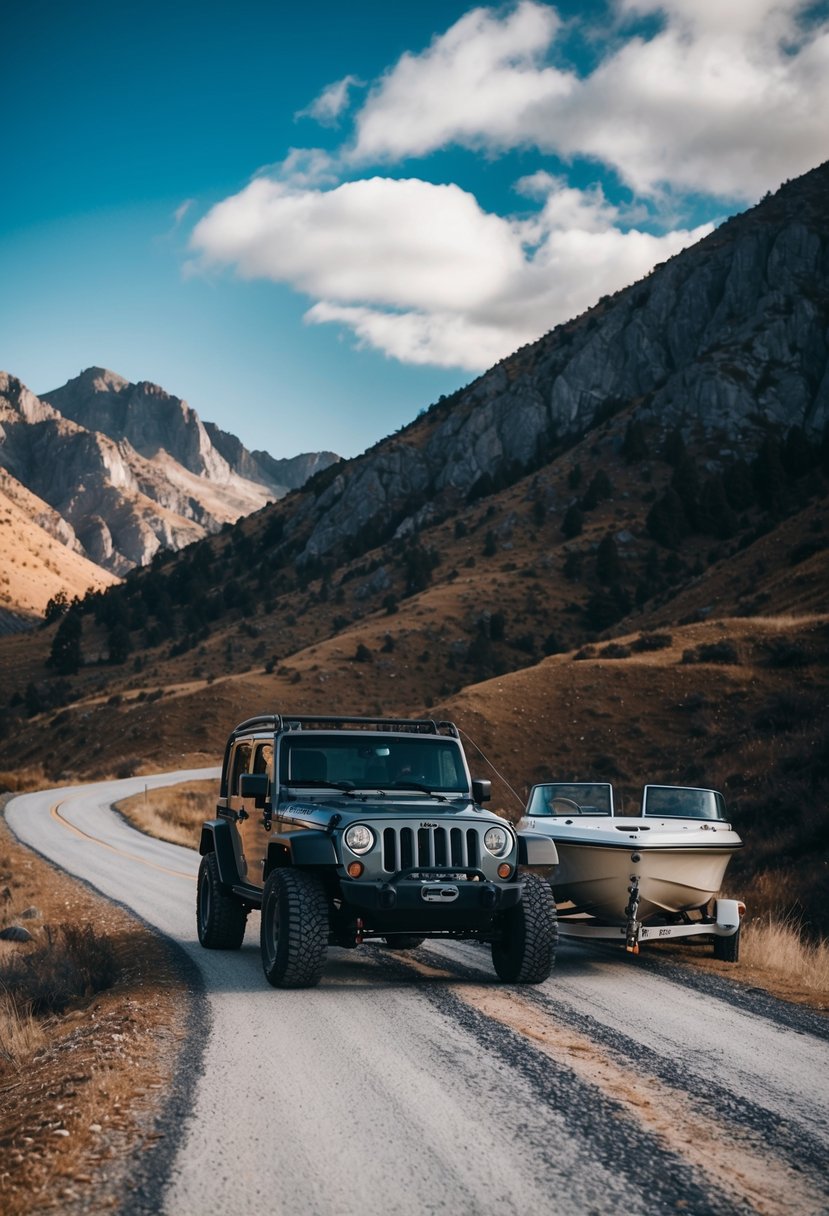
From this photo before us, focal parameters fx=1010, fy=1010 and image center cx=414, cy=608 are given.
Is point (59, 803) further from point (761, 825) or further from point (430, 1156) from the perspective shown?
point (430, 1156)

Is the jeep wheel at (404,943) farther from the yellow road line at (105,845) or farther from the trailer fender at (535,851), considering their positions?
the yellow road line at (105,845)

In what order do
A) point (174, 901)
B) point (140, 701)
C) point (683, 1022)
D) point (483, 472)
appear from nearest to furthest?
point (683, 1022)
point (174, 901)
point (140, 701)
point (483, 472)

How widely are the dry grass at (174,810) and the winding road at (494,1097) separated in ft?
63.8

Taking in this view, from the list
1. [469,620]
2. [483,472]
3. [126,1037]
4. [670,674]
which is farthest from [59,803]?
[483,472]

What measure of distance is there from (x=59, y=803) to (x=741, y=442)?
76.5m

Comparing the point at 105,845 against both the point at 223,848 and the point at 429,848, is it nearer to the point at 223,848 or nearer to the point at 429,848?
the point at 223,848

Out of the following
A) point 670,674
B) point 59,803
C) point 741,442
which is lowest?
point 59,803

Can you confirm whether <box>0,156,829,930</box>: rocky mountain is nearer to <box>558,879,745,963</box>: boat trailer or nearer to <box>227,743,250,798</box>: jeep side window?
<box>558,879,745,963</box>: boat trailer

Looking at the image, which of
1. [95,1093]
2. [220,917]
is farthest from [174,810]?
[95,1093]

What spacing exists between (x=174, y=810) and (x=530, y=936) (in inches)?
1107

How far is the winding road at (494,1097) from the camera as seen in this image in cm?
470

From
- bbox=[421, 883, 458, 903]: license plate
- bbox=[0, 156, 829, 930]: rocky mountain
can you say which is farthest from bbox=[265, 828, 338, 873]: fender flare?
bbox=[0, 156, 829, 930]: rocky mountain

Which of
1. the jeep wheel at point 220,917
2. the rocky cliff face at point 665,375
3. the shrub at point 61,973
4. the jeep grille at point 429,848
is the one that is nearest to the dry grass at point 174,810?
the jeep wheel at point 220,917

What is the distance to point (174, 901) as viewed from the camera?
16.2 m
